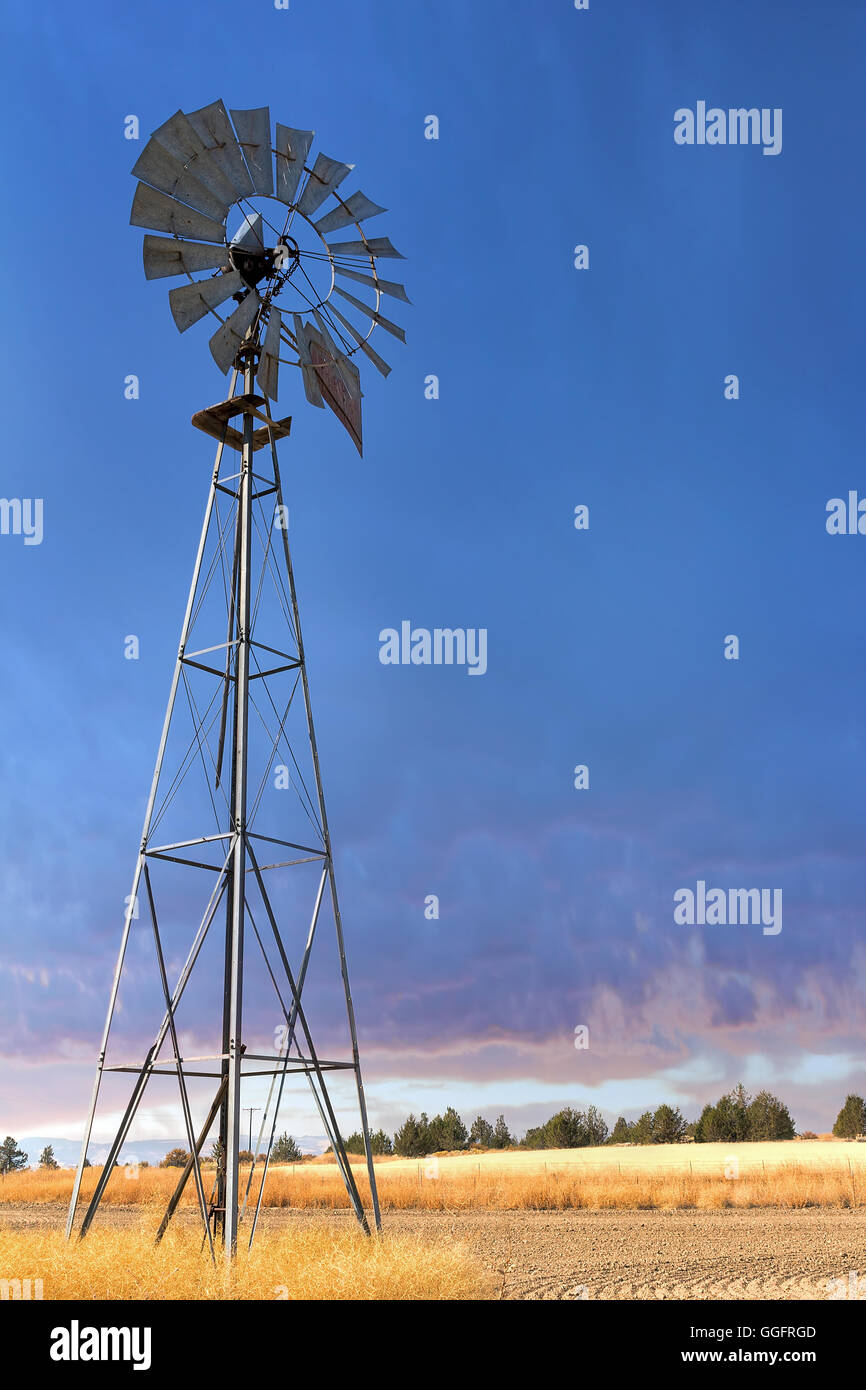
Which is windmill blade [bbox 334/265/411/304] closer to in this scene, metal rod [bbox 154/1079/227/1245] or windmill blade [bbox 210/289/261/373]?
windmill blade [bbox 210/289/261/373]

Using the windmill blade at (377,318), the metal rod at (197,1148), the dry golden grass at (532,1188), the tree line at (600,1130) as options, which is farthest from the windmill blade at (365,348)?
the tree line at (600,1130)

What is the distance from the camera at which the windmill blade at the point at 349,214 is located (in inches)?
699

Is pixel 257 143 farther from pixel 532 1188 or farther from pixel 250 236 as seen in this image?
pixel 532 1188

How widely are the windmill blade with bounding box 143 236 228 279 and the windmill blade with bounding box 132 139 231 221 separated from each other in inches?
21.8

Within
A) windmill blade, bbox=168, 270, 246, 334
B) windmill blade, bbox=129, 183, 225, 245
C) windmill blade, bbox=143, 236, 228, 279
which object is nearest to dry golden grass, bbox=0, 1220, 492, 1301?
Answer: windmill blade, bbox=168, 270, 246, 334

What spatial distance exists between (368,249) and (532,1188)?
79.8 ft

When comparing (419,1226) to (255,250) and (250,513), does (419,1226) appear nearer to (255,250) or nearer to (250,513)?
(250,513)


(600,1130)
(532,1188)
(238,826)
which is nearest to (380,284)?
(238,826)

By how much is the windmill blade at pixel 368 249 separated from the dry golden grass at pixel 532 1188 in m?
21.7

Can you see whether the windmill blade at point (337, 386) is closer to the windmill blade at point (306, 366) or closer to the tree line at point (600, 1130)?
the windmill blade at point (306, 366)
